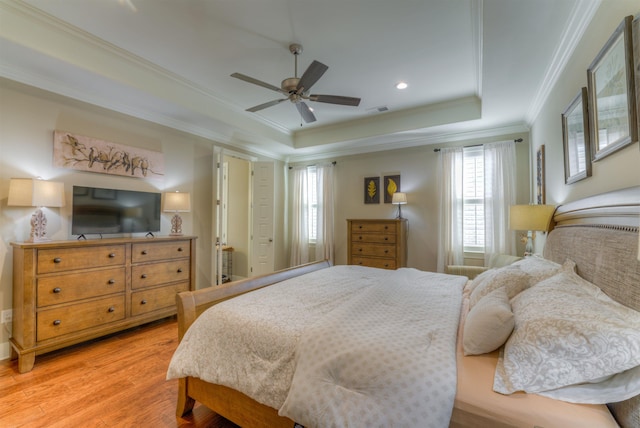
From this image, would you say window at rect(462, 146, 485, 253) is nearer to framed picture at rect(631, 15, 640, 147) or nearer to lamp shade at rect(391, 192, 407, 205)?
lamp shade at rect(391, 192, 407, 205)

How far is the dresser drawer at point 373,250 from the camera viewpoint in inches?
163

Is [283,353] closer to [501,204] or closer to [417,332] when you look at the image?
[417,332]

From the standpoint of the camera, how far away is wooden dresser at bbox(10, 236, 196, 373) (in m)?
2.29

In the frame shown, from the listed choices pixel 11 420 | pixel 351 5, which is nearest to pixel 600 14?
pixel 351 5

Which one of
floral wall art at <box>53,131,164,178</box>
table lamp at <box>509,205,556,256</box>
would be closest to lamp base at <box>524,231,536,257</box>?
table lamp at <box>509,205,556,256</box>

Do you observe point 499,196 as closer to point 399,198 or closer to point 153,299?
point 399,198

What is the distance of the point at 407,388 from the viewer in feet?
3.23

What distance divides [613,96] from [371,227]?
122 inches

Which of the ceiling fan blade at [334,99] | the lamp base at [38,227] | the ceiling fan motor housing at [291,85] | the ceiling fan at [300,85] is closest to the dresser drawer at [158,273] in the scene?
the lamp base at [38,227]

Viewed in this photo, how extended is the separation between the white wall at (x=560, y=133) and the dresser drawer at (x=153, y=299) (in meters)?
4.01

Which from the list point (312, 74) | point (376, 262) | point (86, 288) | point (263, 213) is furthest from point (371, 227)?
point (86, 288)

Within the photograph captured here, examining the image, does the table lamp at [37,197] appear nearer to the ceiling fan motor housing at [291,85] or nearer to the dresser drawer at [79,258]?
the dresser drawer at [79,258]

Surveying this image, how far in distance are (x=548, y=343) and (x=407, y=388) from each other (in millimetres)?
514

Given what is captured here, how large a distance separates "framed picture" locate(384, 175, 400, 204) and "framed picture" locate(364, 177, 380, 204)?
0.46ft
